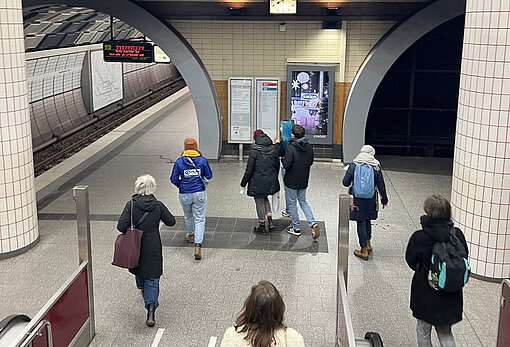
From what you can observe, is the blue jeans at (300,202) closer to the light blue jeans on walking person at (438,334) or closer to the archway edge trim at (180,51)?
the light blue jeans on walking person at (438,334)

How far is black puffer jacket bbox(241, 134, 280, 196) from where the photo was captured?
848 cm

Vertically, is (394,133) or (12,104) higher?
(12,104)

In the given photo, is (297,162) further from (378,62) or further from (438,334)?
(378,62)

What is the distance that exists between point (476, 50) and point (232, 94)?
667 cm

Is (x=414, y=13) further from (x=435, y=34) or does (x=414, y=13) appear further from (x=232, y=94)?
(x=232, y=94)

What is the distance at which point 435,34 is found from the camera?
13.7m

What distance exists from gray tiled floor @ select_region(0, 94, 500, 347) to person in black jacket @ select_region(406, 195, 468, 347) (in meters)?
1.01

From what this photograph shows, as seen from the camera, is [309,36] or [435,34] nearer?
[309,36]

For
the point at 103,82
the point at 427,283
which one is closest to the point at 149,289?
the point at 427,283

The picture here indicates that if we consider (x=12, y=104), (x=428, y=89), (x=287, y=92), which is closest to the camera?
(x=12, y=104)

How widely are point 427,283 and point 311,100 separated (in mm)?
8321

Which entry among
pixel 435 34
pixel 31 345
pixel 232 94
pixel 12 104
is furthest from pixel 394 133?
pixel 31 345

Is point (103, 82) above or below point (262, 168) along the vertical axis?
above

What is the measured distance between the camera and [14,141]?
25.7 feet
